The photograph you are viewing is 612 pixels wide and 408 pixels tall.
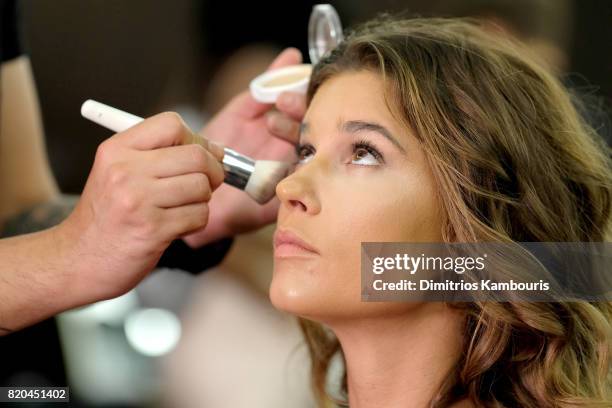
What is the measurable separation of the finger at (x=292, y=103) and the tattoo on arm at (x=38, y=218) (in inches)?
14.9

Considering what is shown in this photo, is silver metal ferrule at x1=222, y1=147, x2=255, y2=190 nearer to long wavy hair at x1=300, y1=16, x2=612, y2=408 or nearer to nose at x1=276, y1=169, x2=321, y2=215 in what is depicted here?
nose at x1=276, y1=169, x2=321, y2=215

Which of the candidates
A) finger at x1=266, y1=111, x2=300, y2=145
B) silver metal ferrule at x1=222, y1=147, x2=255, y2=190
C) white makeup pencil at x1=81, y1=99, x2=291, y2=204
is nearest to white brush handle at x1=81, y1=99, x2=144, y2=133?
white makeup pencil at x1=81, y1=99, x2=291, y2=204

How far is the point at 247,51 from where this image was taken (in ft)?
5.37

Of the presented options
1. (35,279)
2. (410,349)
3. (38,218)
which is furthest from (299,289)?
(38,218)

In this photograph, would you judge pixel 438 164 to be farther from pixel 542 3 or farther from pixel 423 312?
pixel 542 3

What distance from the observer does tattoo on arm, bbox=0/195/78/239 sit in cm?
112

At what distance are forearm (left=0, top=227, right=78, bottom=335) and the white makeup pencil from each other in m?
0.14

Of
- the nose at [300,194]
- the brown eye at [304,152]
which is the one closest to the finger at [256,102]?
the brown eye at [304,152]

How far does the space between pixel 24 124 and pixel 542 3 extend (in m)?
1.01

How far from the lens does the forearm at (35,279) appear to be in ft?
2.67

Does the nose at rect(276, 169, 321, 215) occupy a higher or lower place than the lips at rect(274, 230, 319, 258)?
higher

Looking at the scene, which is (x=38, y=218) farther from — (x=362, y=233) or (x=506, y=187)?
(x=506, y=187)

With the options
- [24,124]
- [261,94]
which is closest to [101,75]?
[24,124]

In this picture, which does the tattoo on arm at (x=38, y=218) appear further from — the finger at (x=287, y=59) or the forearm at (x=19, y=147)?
the finger at (x=287, y=59)
